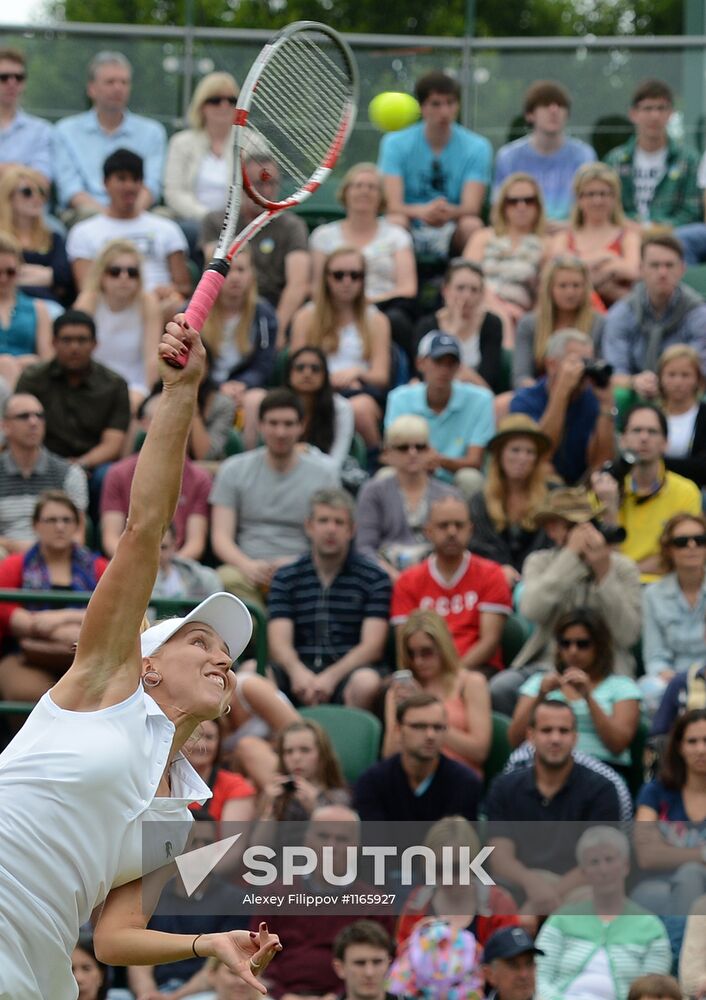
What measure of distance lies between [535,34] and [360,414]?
22.9m

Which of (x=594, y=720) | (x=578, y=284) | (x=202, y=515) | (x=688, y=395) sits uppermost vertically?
(x=578, y=284)

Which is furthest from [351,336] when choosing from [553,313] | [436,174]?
[436,174]

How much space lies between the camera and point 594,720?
8.23 meters

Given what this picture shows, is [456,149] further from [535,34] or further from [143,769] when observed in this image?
[535,34]

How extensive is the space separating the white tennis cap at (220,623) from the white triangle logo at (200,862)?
8.20 ft

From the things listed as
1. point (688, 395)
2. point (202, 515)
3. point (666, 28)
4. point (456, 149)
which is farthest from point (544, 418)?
point (666, 28)

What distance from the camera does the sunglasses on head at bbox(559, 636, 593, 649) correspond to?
8.42 meters

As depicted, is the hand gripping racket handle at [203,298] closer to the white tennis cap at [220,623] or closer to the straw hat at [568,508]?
the white tennis cap at [220,623]

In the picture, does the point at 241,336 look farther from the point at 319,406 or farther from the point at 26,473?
the point at 26,473

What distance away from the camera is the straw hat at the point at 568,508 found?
29.3 feet

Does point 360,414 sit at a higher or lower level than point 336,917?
higher

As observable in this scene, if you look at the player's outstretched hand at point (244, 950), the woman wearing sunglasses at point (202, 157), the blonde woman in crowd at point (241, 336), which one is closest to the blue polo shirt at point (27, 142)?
the woman wearing sunglasses at point (202, 157)

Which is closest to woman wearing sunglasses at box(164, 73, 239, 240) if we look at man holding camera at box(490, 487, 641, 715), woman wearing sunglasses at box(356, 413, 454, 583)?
woman wearing sunglasses at box(356, 413, 454, 583)

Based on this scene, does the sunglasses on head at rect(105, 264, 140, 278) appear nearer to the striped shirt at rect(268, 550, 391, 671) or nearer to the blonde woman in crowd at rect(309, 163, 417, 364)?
the blonde woman in crowd at rect(309, 163, 417, 364)
